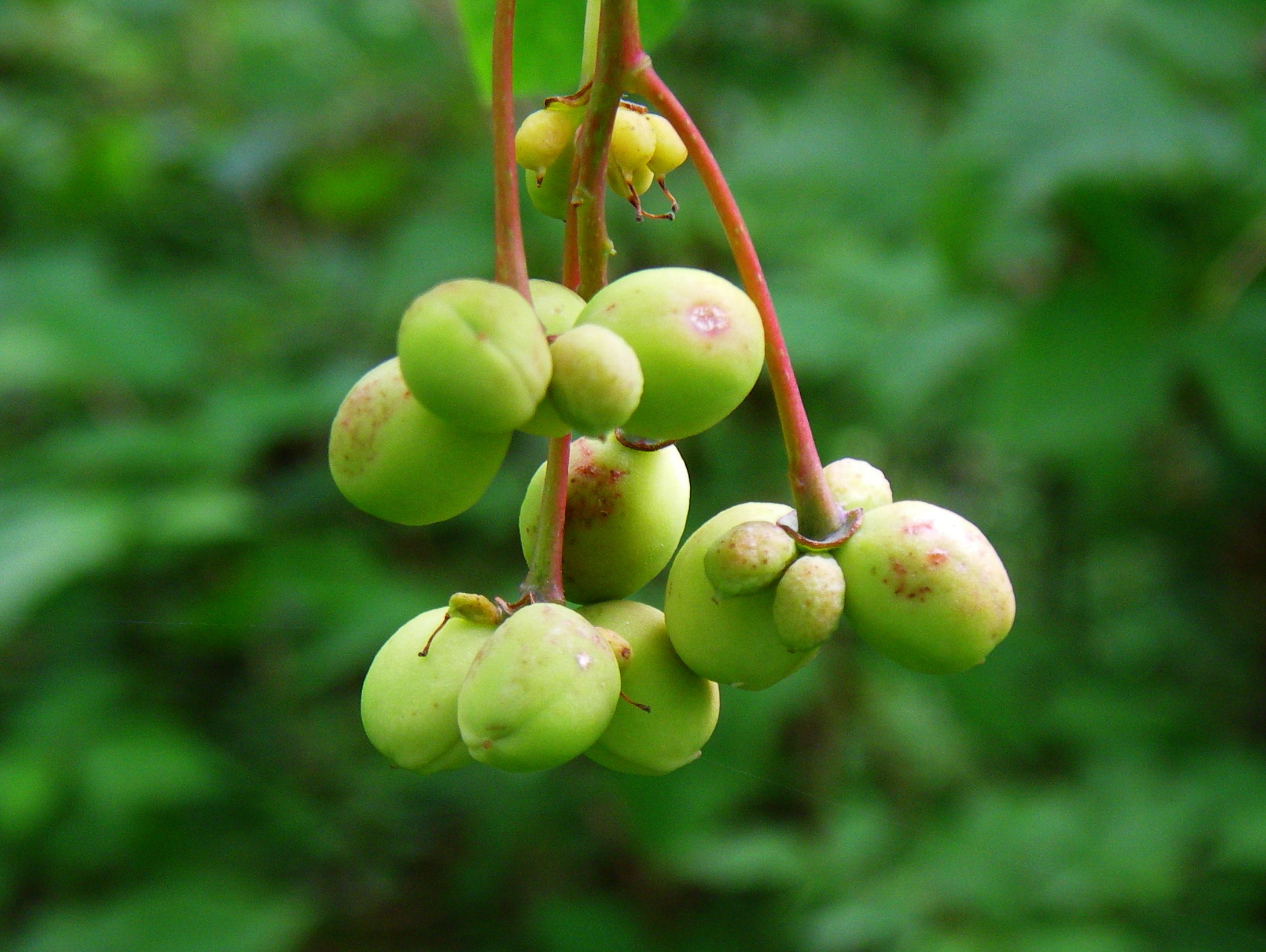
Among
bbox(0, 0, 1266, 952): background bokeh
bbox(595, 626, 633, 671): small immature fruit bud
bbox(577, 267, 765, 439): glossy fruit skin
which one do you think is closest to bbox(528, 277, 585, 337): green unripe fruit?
bbox(577, 267, 765, 439): glossy fruit skin

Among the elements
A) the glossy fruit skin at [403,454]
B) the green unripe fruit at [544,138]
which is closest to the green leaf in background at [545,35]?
the green unripe fruit at [544,138]

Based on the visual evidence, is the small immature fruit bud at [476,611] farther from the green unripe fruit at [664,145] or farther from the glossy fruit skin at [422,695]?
the green unripe fruit at [664,145]

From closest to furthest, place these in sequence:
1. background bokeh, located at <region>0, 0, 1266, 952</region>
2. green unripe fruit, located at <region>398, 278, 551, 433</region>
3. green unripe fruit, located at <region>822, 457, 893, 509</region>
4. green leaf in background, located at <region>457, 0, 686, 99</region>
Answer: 1. green unripe fruit, located at <region>398, 278, 551, 433</region>
2. green unripe fruit, located at <region>822, 457, 893, 509</region>
3. green leaf in background, located at <region>457, 0, 686, 99</region>
4. background bokeh, located at <region>0, 0, 1266, 952</region>

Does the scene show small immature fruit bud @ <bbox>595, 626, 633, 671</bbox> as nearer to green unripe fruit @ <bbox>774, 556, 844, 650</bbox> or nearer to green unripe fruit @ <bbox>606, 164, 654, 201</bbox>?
green unripe fruit @ <bbox>774, 556, 844, 650</bbox>

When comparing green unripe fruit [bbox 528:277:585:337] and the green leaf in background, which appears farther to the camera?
the green leaf in background

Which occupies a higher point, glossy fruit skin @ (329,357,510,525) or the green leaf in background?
the green leaf in background

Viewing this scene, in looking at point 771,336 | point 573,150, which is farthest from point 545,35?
point 771,336
